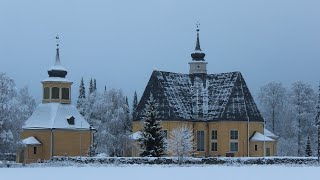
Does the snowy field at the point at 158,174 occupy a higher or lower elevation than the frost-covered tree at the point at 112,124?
lower

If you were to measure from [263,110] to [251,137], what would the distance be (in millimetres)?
16447

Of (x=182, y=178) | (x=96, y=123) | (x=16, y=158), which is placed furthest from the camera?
(x=96, y=123)

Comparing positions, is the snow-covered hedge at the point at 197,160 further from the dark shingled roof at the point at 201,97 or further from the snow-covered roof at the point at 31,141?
the dark shingled roof at the point at 201,97

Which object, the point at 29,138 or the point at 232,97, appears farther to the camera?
the point at 232,97

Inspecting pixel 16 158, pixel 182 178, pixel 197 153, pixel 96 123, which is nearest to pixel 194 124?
pixel 197 153

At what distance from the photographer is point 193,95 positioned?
79.4 meters

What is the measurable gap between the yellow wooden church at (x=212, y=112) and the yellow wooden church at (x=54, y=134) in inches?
230

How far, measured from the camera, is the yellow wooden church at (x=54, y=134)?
234 ft

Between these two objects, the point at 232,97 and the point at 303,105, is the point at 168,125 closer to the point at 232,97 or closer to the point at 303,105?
the point at 232,97

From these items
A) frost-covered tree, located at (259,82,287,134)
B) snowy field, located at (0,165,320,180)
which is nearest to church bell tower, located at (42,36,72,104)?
frost-covered tree, located at (259,82,287,134)

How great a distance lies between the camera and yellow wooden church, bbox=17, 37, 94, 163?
71250 millimetres

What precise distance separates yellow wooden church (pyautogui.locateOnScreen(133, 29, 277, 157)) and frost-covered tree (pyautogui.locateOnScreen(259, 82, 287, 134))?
11.3 m

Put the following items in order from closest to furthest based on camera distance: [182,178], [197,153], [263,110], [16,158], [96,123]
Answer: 1. [182,178]
2. [16,158]
3. [197,153]
4. [96,123]
5. [263,110]

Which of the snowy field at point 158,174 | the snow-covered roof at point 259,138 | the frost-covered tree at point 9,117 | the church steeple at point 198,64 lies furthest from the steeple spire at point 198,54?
the snowy field at point 158,174
